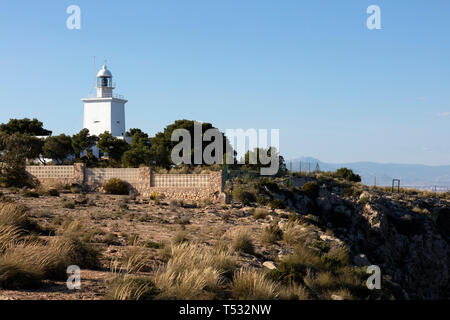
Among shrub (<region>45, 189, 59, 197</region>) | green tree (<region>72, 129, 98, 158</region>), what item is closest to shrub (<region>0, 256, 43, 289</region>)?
shrub (<region>45, 189, 59, 197</region>)

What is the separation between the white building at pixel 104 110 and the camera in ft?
203

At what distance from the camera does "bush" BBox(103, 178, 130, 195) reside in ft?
101

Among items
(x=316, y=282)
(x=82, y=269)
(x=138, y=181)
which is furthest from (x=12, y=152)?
(x=316, y=282)

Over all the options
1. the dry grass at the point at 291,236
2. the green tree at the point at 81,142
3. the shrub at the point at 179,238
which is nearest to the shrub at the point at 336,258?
the dry grass at the point at 291,236

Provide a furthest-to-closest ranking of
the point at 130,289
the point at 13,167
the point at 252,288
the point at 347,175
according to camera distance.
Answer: the point at 347,175 → the point at 13,167 → the point at 252,288 → the point at 130,289

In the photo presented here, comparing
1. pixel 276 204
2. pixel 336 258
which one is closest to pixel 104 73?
pixel 276 204

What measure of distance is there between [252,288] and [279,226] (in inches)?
418

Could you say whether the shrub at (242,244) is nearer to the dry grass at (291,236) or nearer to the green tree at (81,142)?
the dry grass at (291,236)

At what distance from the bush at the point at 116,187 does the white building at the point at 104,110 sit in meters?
31.4

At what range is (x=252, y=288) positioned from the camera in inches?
370

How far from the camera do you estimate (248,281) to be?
9.61 m

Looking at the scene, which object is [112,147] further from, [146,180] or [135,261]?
Result: [135,261]

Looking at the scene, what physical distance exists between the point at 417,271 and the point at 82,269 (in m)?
26.3
